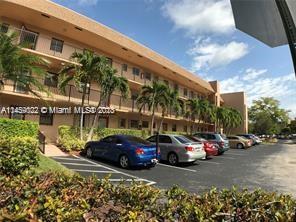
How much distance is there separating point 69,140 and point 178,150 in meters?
7.24

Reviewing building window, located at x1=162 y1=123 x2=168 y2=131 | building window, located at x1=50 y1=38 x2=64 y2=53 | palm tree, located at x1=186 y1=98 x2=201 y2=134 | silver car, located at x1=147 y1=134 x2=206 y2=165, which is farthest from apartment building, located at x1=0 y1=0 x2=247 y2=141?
silver car, located at x1=147 y1=134 x2=206 y2=165

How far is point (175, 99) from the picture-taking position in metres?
27.4

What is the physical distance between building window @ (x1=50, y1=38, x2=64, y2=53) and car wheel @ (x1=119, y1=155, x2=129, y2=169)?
1308 centimetres

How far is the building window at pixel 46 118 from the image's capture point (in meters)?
21.6

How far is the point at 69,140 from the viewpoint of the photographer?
18000 mm

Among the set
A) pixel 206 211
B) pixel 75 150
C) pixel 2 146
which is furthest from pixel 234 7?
pixel 75 150

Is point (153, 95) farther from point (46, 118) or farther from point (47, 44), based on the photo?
point (47, 44)

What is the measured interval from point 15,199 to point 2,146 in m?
5.36

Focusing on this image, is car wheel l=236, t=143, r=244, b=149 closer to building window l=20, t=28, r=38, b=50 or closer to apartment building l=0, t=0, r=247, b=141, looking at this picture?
apartment building l=0, t=0, r=247, b=141

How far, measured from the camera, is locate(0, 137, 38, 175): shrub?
8.26 m

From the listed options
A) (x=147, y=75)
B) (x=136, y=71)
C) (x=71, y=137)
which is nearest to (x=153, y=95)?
(x=136, y=71)

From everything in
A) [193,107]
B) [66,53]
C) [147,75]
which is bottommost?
[193,107]

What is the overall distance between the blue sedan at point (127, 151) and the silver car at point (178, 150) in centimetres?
145

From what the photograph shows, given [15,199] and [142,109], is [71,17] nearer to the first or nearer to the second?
[142,109]
